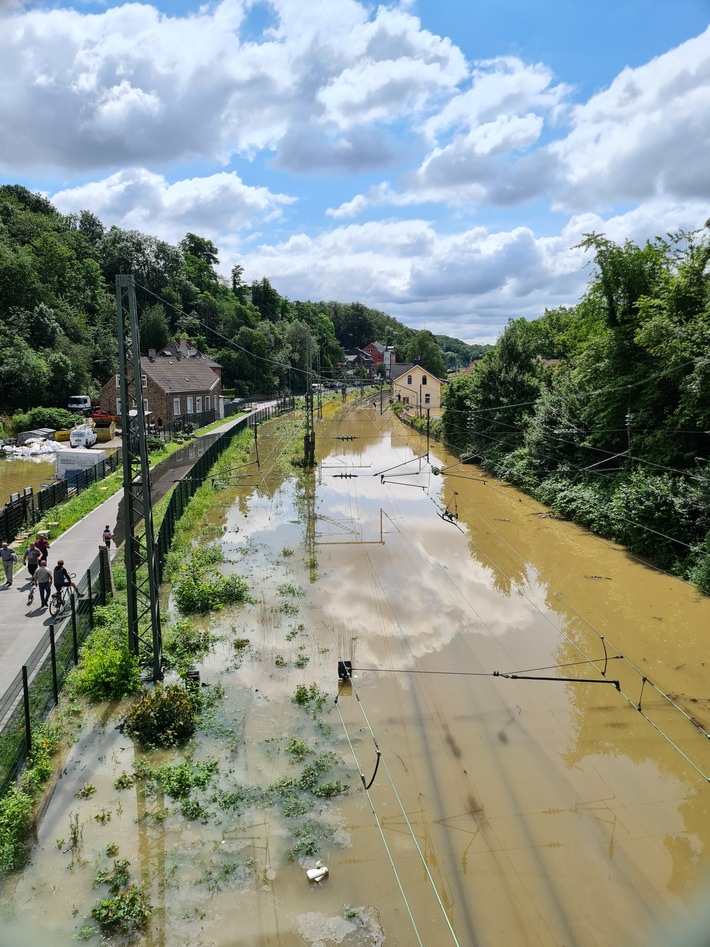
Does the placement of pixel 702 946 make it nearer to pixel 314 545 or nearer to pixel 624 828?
pixel 624 828

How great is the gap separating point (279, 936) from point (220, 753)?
3731 millimetres

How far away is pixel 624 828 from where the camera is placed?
932 centimetres

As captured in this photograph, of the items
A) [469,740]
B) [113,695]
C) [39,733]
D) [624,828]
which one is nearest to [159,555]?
[113,695]

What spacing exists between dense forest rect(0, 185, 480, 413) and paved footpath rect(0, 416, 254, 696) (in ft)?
50.2

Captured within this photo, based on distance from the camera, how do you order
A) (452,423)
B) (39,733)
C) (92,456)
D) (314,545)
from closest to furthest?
(39,733) < (314,545) < (92,456) < (452,423)

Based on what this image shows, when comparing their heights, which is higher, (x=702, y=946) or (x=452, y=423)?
(x=452, y=423)

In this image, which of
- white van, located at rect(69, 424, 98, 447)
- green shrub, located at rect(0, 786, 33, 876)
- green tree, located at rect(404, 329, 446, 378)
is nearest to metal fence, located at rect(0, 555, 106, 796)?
green shrub, located at rect(0, 786, 33, 876)

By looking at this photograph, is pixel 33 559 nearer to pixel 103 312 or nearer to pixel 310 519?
pixel 310 519

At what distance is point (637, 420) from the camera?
24984 millimetres

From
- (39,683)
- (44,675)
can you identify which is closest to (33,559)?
(44,675)

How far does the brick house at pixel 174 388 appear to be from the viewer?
50.9 m

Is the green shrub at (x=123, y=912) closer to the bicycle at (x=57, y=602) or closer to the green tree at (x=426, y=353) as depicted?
the bicycle at (x=57, y=602)

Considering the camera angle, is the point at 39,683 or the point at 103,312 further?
the point at 103,312

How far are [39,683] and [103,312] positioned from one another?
221 feet
